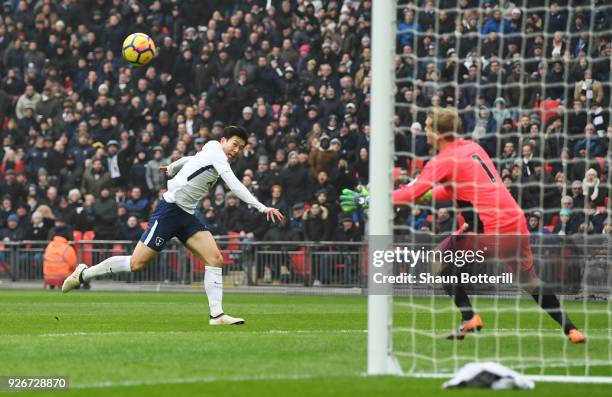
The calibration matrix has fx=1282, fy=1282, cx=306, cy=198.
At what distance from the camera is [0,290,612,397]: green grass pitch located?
8688 millimetres

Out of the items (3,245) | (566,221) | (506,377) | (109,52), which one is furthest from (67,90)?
(506,377)

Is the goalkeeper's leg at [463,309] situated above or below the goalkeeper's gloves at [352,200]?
below

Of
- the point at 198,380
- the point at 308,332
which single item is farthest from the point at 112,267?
the point at 198,380

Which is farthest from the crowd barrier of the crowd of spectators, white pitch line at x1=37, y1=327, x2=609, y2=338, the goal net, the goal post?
the goal post

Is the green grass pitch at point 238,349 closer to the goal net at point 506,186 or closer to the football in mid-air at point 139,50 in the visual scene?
the goal net at point 506,186

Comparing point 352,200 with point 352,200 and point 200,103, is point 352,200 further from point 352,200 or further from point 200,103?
point 200,103

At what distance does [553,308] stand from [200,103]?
19.6 m

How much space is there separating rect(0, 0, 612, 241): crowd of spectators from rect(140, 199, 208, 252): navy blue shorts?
712 centimetres

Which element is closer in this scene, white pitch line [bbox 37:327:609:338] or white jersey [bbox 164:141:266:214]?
white pitch line [bbox 37:327:609:338]

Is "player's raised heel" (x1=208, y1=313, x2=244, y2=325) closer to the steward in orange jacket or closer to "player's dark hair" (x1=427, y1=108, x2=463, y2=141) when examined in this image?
"player's dark hair" (x1=427, y1=108, x2=463, y2=141)

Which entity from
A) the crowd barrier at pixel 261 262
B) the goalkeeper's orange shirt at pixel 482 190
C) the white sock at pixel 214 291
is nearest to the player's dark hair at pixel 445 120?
the goalkeeper's orange shirt at pixel 482 190

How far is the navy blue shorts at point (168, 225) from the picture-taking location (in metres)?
14.9

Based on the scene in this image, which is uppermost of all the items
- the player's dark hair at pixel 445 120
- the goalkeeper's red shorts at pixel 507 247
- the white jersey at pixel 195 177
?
the player's dark hair at pixel 445 120

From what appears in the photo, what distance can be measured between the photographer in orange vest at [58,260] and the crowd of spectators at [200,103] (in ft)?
5.50
